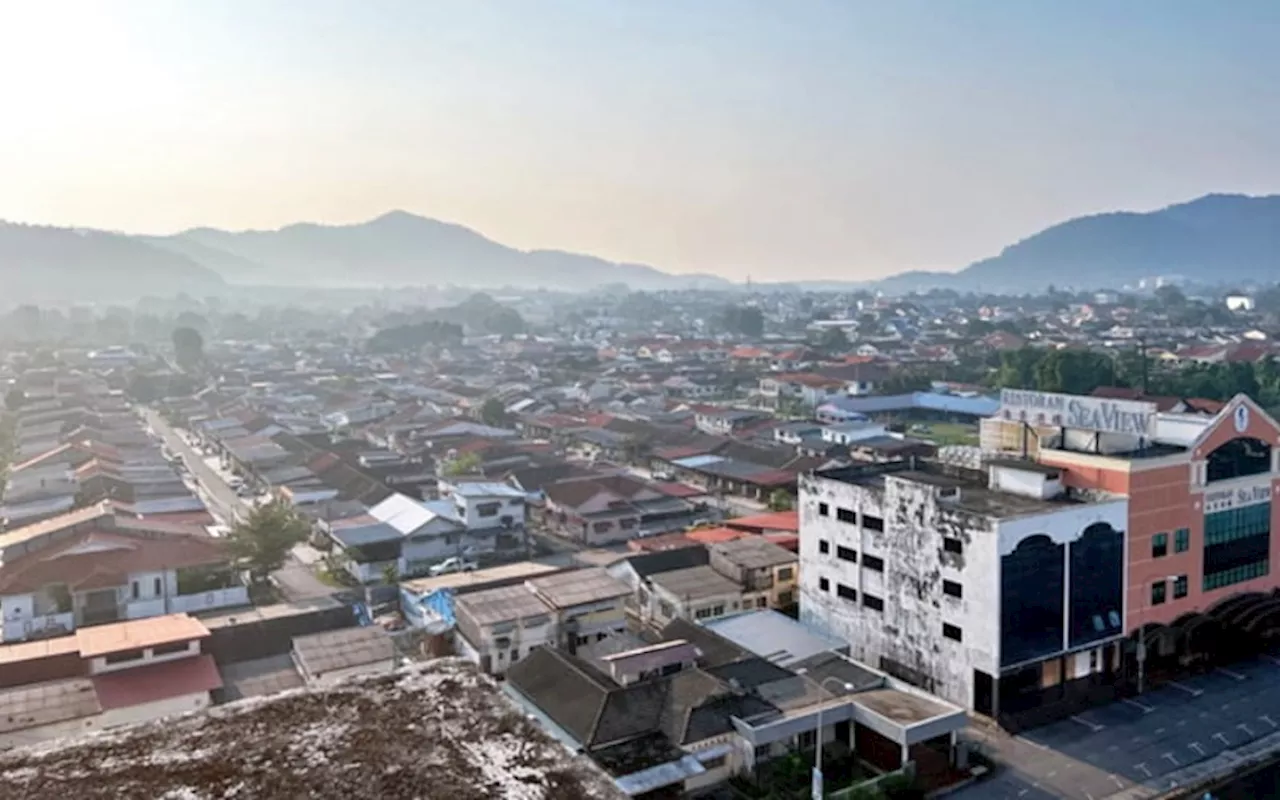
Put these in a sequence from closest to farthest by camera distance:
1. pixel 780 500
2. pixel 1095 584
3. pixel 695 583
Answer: pixel 1095 584 → pixel 695 583 → pixel 780 500

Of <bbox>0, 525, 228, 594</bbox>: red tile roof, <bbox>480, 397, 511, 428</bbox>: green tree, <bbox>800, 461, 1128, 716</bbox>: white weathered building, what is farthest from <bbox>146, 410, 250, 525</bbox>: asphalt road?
<bbox>800, 461, 1128, 716</bbox>: white weathered building

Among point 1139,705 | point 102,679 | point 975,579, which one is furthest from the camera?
point 1139,705

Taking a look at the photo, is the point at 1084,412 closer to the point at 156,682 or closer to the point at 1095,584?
the point at 1095,584

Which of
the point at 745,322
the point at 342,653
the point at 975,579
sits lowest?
the point at 342,653

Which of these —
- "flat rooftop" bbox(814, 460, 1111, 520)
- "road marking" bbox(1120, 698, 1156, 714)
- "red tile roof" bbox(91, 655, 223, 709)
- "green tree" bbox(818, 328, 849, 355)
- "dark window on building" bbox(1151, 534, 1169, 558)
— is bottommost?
"road marking" bbox(1120, 698, 1156, 714)

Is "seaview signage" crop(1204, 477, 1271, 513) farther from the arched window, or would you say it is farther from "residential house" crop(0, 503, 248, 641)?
"residential house" crop(0, 503, 248, 641)

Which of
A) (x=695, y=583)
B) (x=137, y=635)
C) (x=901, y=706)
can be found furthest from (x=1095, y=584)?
(x=137, y=635)
